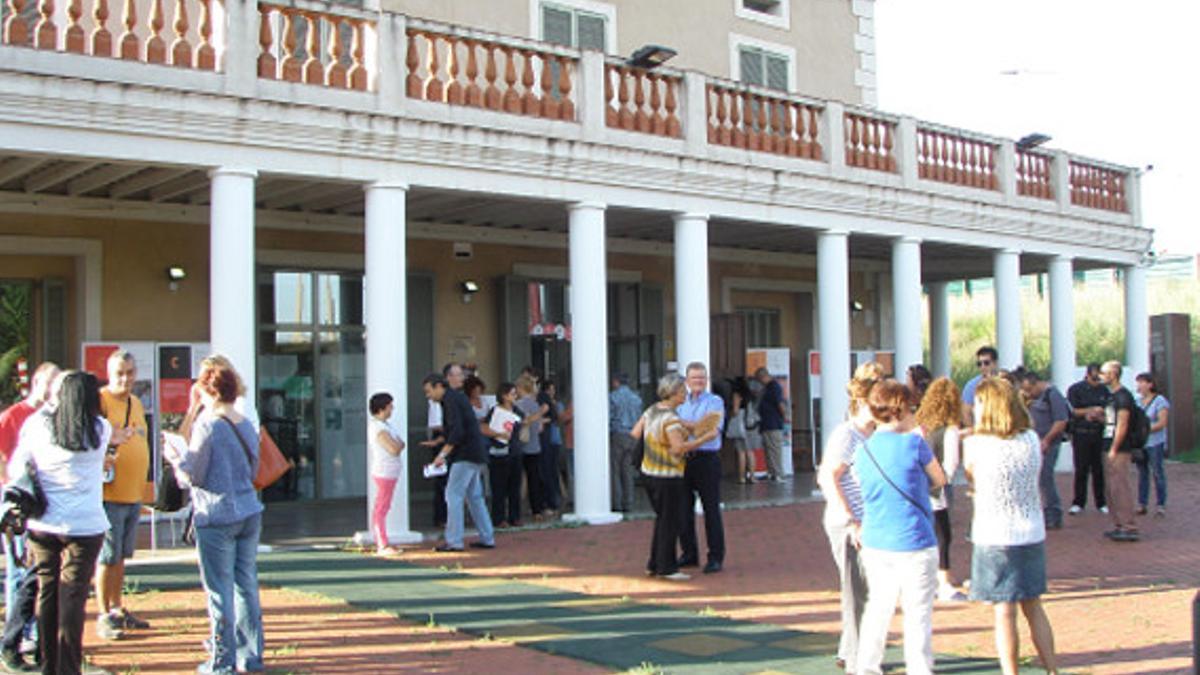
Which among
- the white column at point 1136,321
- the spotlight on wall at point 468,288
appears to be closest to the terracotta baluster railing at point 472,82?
the spotlight on wall at point 468,288

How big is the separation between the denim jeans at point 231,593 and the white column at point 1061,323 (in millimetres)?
14543

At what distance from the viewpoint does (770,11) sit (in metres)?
19.5

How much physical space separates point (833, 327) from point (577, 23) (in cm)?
541

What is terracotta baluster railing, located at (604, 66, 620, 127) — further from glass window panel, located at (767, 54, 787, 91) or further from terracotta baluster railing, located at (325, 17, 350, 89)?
glass window panel, located at (767, 54, 787, 91)

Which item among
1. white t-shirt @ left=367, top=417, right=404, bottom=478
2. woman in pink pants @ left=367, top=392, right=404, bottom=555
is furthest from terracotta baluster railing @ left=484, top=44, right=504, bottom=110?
white t-shirt @ left=367, top=417, right=404, bottom=478

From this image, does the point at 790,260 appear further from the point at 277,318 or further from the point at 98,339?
the point at 98,339

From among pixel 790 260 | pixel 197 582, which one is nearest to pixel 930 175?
pixel 790 260

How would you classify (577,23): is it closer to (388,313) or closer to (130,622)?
(388,313)

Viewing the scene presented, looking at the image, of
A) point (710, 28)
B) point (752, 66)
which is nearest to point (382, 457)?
point (710, 28)

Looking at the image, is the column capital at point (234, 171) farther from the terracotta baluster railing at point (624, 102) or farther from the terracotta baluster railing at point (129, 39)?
the terracotta baluster railing at point (624, 102)

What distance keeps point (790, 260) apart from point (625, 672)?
14.7 metres

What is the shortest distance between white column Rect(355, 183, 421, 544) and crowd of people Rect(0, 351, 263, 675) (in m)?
4.35

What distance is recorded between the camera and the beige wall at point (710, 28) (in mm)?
15578

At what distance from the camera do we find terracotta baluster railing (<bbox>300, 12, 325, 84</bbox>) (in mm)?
10977
